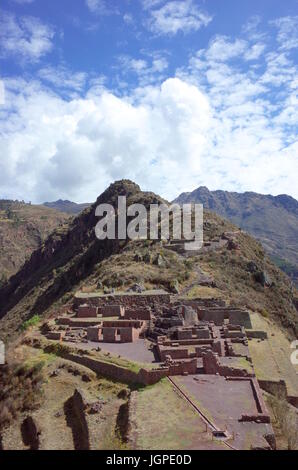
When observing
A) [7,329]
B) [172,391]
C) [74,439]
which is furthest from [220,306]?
[7,329]

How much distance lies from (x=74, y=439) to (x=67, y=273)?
5542 centimetres

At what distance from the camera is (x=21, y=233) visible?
488ft

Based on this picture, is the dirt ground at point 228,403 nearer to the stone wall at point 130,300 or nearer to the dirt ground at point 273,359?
the dirt ground at point 273,359

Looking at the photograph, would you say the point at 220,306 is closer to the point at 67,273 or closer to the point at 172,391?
the point at 172,391

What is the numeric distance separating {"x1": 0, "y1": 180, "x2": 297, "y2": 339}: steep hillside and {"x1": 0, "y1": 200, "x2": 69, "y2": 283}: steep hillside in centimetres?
4027

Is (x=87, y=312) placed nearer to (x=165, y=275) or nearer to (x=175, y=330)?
(x=175, y=330)

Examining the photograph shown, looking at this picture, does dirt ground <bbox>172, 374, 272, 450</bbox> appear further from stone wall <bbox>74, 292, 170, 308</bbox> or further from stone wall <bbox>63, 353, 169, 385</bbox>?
stone wall <bbox>74, 292, 170, 308</bbox>

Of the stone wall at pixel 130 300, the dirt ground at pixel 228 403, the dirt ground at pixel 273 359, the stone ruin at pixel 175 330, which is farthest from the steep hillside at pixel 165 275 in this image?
the dirt ground at pixel 228 403

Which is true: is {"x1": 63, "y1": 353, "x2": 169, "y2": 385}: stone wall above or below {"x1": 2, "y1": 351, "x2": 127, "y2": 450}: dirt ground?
above

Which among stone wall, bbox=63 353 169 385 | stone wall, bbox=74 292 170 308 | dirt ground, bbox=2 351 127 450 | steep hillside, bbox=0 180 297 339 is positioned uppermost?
steep hillside, bbox=0 180 297 339

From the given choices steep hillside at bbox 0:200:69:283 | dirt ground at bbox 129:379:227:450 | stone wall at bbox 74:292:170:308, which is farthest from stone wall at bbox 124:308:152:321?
steep hillside at bbox 0:200:69:283

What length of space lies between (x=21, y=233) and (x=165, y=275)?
116 meters

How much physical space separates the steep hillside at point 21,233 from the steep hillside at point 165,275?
40272 millimetres

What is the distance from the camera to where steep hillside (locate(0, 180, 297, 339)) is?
39312 mm
